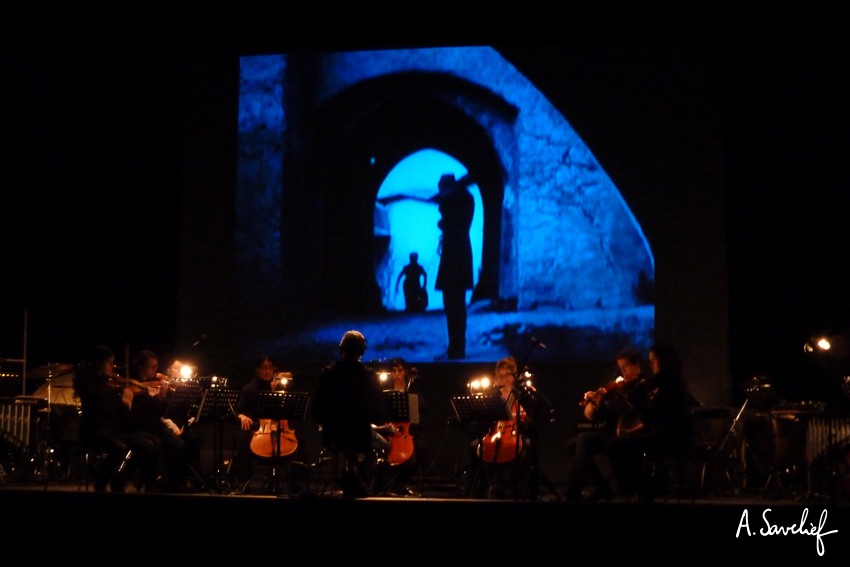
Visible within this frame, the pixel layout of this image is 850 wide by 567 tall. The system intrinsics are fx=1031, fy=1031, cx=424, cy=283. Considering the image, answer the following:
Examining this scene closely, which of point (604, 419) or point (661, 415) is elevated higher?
point (661, 415)

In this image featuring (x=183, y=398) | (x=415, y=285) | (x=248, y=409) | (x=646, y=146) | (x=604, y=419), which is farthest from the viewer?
(x=415, y=285)

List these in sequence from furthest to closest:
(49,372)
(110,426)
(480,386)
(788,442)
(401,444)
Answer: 1. (49,372)
2. (480,386)
3. (401,444)
4. (788,442)
5. (110,426)

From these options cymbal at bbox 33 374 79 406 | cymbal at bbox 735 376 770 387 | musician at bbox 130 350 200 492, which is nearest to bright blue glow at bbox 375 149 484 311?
musician at bbox 130 350 200 492

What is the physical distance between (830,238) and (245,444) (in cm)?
634

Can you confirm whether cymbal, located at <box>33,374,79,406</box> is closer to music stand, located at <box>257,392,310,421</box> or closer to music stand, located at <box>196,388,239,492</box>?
music stand, located at <box>196,388,239,492</box>

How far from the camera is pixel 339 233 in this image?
37.5 ft

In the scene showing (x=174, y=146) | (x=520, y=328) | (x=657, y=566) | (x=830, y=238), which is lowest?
(x=657, y=566)

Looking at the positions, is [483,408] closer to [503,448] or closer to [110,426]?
[503,448]

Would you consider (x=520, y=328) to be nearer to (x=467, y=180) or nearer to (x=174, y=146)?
(x=467, y=180)

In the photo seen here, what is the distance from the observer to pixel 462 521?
6.45 meters

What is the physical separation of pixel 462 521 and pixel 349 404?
59.0 inches

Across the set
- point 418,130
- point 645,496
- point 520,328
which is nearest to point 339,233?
point 418,130

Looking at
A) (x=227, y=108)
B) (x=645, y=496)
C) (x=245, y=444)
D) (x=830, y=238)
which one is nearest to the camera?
(x=645, y=496)

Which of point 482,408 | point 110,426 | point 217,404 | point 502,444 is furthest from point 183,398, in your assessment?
point 502,444
